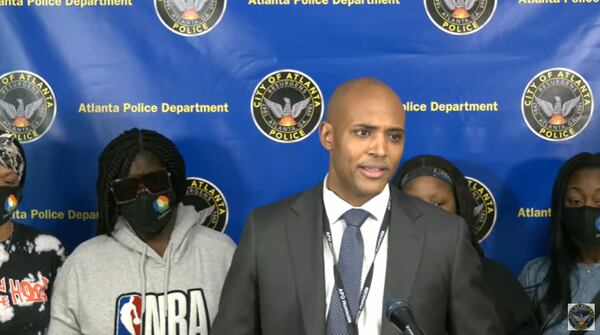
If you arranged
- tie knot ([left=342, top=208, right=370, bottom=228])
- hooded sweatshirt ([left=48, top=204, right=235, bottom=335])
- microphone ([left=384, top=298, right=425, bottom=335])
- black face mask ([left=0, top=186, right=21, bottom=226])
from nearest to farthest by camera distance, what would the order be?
microphone ([left=384, top=298, right=425, bottom=335]), tie knot ([left=342, top=208, right=370, bottom=228]), hooded sweatshirt ([left=48, top=204, right=235, bottom=335]), black face mask ([left=0, top=186, right=21, bottom=226])

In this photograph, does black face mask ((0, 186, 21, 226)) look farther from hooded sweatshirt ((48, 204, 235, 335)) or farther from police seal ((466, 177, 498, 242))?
police seal ((466, 177, 498, 242))

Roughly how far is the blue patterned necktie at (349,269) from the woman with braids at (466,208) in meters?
0.76

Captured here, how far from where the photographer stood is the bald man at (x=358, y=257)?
1.89m

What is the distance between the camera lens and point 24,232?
269cm

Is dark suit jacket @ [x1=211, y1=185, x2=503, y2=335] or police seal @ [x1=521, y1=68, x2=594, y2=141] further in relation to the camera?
police seal @ [x1=521, y1=68, x2=594, y2=141]

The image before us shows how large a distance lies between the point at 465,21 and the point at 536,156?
0.57 metres

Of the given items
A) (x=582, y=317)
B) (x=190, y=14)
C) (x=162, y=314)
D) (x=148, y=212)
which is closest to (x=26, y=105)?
(x=190, y=14)

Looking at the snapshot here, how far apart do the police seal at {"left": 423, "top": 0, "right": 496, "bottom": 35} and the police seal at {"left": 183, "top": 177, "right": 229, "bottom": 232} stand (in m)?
1.04

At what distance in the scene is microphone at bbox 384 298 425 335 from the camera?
1469 mm

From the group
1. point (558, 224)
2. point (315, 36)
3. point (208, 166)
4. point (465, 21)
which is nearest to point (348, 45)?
point (315, 36)

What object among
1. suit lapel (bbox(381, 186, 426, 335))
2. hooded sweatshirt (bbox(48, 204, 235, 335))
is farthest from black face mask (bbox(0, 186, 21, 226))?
suit lapel (bbox(381, 186, 426, 335))

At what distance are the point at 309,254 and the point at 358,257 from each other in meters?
0.12

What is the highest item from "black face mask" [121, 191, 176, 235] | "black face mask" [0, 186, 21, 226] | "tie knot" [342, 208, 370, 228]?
"black face mask" [0, 186, 21, 226]

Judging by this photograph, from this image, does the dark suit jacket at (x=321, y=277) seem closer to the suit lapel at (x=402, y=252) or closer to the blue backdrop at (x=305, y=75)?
the suit lapel at (x=402, y=252)
